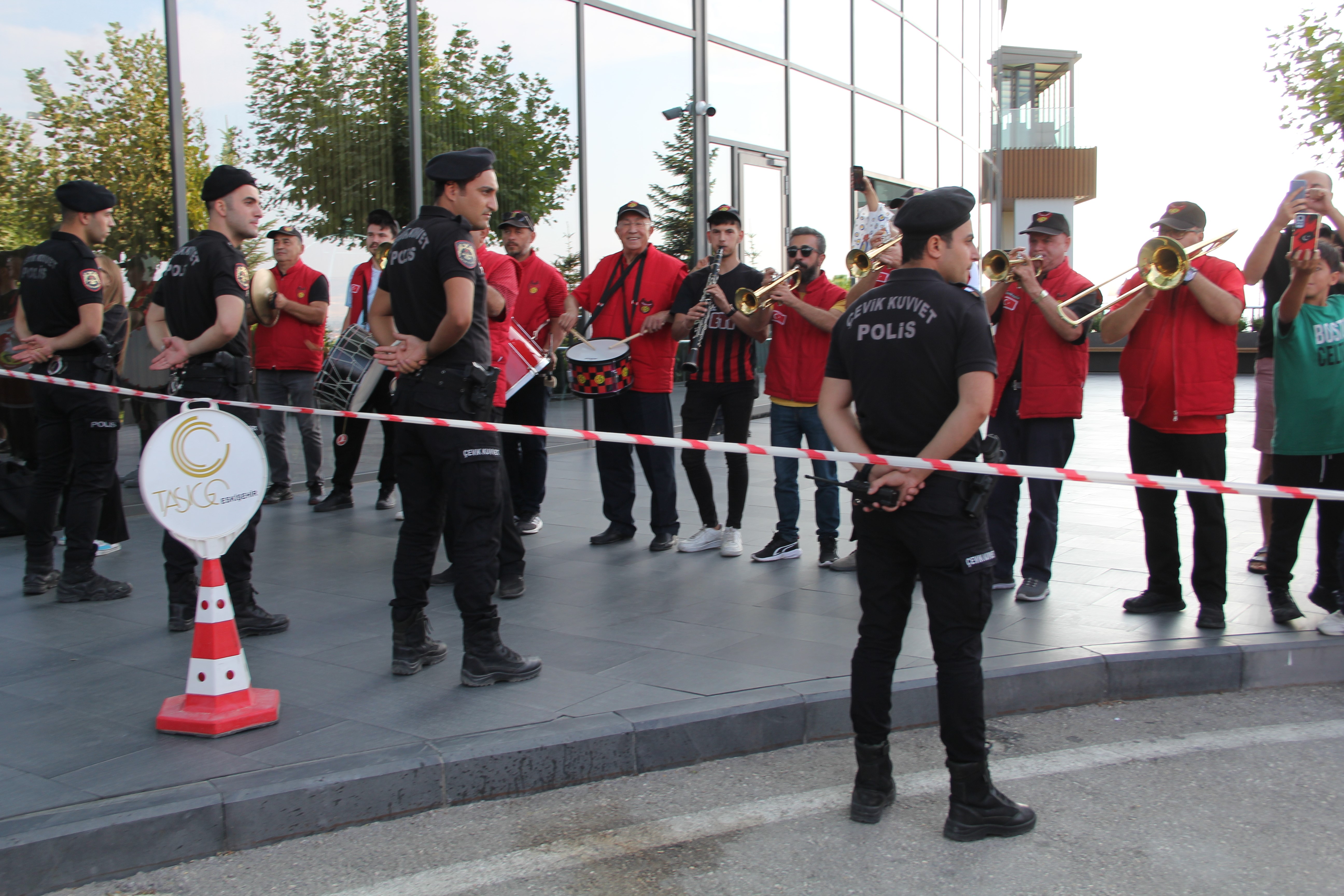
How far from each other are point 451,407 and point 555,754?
140cm

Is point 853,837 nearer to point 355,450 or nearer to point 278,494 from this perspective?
point 355,450

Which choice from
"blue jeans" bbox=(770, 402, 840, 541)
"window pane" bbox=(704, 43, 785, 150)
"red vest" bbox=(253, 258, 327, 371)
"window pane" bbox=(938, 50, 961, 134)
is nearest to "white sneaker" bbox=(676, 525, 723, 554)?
"blue jeans" bbox=(770, 402, 840, 541)

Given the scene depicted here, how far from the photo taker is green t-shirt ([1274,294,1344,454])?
486 centimetres

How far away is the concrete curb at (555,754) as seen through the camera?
9.54 ft

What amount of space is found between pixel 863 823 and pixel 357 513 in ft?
18.4

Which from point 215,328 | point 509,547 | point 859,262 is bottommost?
point 509,547

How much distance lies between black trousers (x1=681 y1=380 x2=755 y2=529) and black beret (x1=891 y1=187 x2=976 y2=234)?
10.9 feet

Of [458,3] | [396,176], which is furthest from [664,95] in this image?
[396,176]

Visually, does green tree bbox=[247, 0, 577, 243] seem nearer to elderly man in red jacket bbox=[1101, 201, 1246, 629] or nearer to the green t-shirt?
elderly man in red jacket bbox=[1101, 201, 1246, 629]

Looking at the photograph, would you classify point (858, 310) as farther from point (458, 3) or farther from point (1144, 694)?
point (458, 3)

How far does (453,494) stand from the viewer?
4.06 m

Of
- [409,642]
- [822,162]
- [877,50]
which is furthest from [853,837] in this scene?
[877,50]

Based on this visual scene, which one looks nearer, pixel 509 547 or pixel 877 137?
pixel 509 547

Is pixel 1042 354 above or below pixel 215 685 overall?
above
